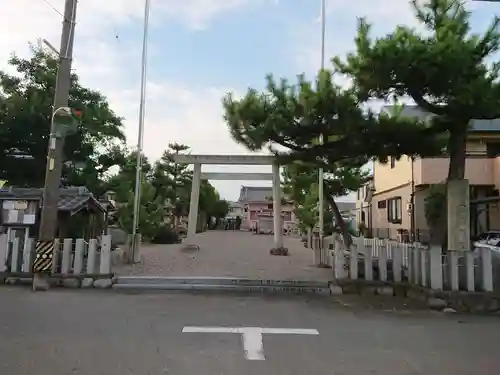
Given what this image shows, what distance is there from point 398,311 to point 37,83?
17726 mm

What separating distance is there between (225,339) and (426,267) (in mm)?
5206

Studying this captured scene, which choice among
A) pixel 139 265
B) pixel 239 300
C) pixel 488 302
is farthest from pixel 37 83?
pixel 488 302

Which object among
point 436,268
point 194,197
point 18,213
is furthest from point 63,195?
point 436,268

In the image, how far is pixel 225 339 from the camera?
21.7ft

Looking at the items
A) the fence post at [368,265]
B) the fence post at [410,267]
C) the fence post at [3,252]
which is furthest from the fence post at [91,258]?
the fence post at [410,267]

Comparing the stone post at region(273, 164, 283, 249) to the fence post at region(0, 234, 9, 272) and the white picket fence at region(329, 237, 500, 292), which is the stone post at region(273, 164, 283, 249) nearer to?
the white picket fence at region(329, 237, 500, 292)

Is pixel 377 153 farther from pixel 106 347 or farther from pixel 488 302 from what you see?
pixel 106 347

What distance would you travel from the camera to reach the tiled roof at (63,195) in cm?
1540

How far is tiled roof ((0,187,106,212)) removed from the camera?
1540 centimetres

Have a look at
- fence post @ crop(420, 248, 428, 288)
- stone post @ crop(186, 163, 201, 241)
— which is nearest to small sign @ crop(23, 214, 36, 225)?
stone post @ crop(186, 163, 201, 241)

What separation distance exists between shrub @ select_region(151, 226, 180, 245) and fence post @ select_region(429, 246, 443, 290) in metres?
20.5

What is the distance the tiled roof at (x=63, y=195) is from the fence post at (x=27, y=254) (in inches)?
150

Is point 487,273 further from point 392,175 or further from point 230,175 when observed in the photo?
point 392,175

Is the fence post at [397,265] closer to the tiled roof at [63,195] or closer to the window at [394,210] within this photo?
the tiled roof at [63,195]
